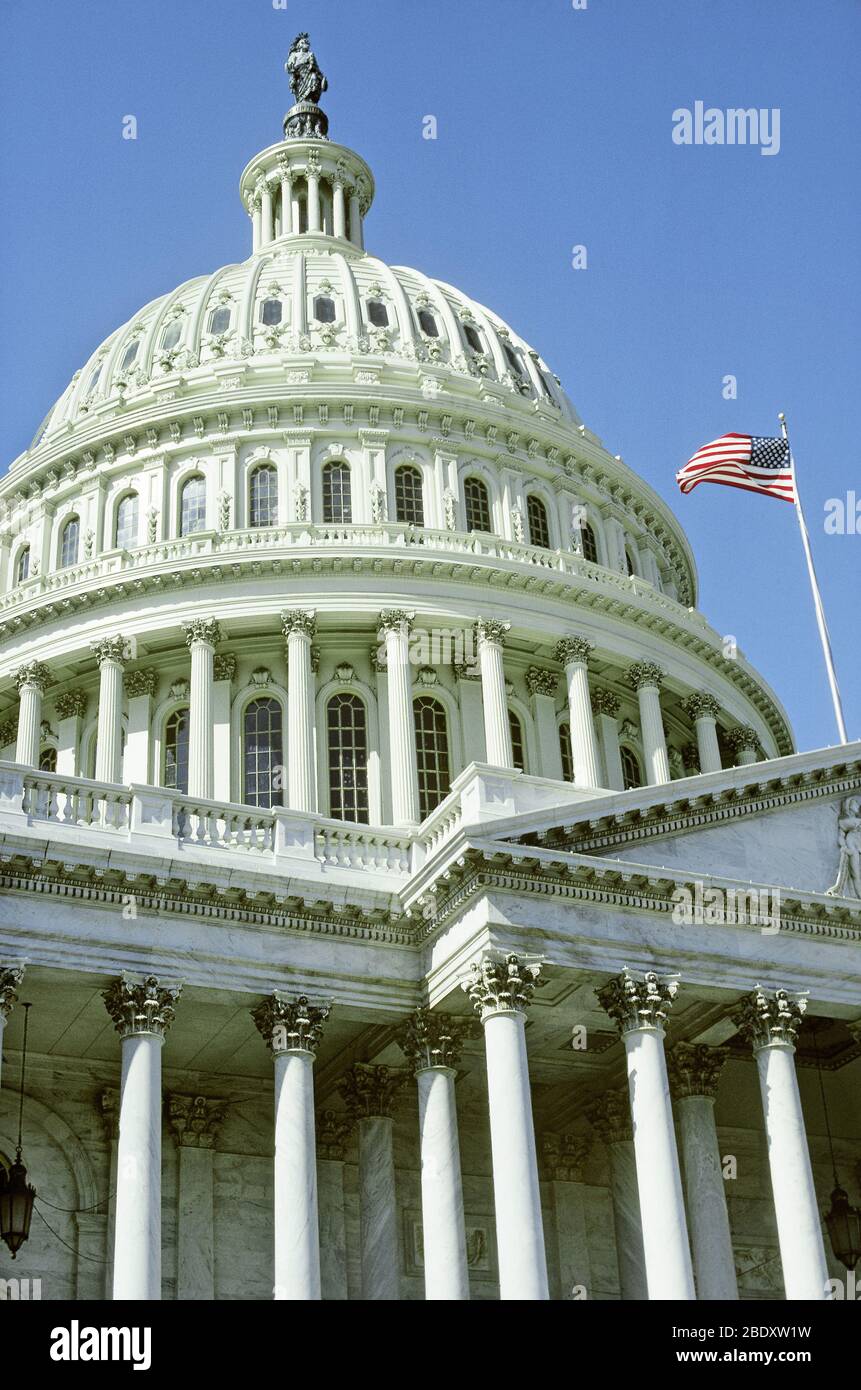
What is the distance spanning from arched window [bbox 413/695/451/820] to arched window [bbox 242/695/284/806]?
3.67m

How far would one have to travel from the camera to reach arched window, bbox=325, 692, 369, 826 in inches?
1843

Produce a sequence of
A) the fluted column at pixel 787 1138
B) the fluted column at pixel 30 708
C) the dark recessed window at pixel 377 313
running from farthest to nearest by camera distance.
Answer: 1. the dark recessed window at pixel 377 313
2. the fluted column at pixel 30 708
3. the fluted column at pixel 787 1138

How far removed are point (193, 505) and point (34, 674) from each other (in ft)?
23.1

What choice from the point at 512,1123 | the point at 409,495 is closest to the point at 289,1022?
the point at 512,1123

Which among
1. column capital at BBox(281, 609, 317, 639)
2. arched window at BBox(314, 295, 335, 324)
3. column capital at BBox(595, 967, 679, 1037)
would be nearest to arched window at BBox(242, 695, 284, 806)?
column capital at BBox(281, 609, 317, 639)

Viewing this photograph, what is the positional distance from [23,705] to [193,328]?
14.6 m

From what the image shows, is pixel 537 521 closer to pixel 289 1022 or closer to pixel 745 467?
pixel 745 467

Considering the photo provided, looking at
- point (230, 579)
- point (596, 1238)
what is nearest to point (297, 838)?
point (596, 1238)

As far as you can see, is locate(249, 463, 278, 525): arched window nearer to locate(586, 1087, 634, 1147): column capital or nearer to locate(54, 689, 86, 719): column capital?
locate(54, 689, 86, 719): column capital

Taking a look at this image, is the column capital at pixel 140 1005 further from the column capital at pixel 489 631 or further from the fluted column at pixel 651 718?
the fluted column at pixel 651 718

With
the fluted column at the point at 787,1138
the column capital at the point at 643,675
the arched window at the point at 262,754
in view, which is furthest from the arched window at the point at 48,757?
the fluted column at the point at 787,1138

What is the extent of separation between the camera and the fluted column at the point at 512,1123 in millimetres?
27609

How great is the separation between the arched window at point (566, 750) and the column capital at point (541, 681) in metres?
1.04

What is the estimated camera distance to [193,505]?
53.2 m
